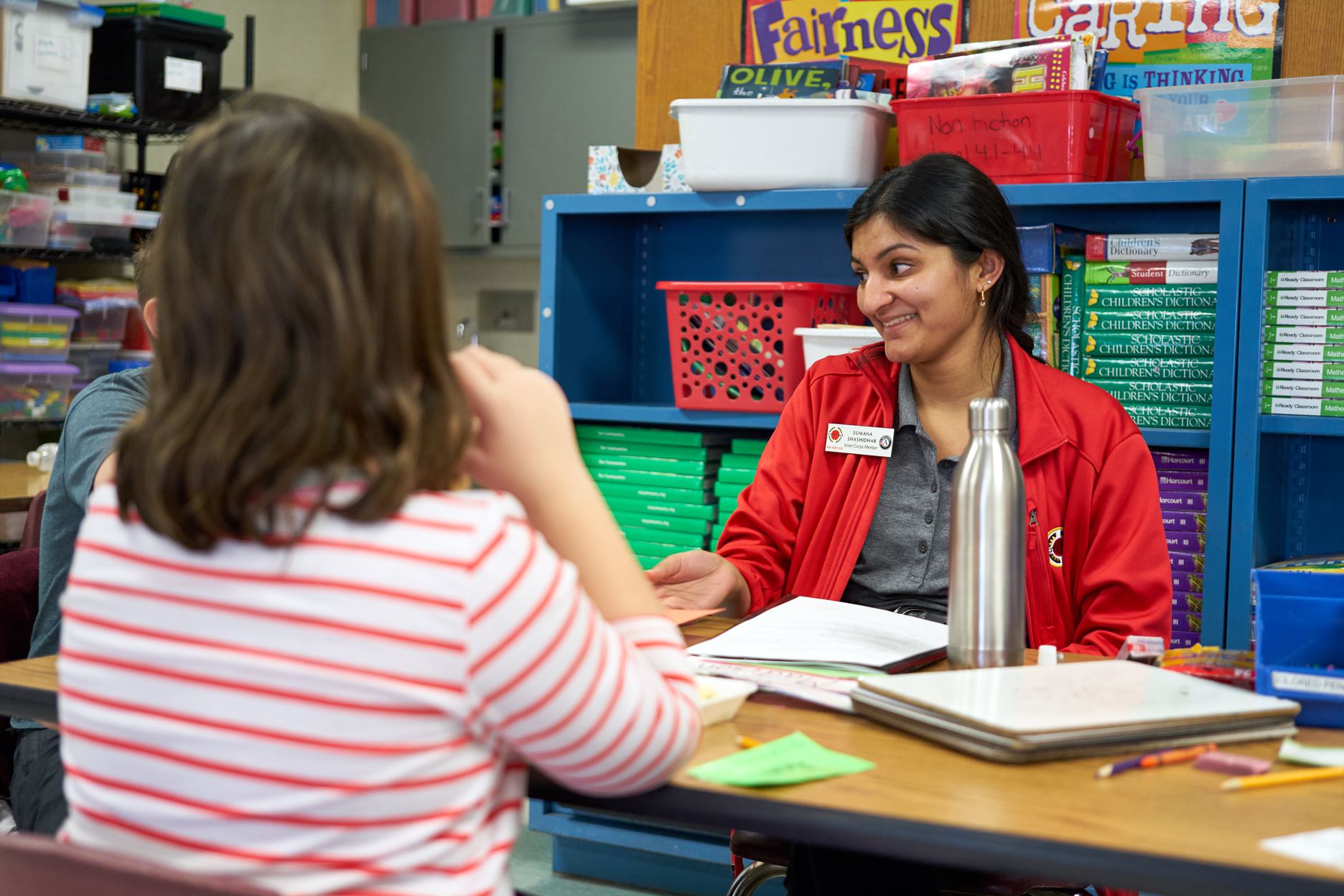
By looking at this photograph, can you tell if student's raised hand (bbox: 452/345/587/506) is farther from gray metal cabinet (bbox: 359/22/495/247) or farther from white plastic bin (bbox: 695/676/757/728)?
gray metal cabinet (bbox: 359/22/495/247)

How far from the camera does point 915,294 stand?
2041mm

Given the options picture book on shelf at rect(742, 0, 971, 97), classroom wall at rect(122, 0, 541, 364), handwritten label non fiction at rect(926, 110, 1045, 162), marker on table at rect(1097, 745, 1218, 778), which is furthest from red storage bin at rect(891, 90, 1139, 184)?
classroom wall at rect(122, 0, 541, 364)

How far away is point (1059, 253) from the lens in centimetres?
243

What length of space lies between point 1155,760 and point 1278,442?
1.63m

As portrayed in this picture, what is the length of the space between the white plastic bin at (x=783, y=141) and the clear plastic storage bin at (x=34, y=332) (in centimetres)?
212

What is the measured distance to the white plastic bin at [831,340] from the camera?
2.49 m

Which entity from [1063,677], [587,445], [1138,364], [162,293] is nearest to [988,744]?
[1063,677]

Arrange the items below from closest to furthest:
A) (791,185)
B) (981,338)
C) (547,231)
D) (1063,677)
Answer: (1063,677)
(981,338)
(791,185)
(547,231)

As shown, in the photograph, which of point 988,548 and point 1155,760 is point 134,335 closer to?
point 988,548

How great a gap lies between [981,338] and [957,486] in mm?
857

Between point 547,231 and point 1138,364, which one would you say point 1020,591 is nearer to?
point 1138,364

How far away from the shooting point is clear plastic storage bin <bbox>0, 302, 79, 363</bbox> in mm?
3736

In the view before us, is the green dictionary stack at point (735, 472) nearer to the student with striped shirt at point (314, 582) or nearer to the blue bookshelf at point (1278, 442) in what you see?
the blue bookshelf at point (1278, 442)

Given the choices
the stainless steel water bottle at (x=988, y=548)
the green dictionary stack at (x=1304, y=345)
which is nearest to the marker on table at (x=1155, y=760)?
the stainless steel water bottle at (x=988, y=548)
